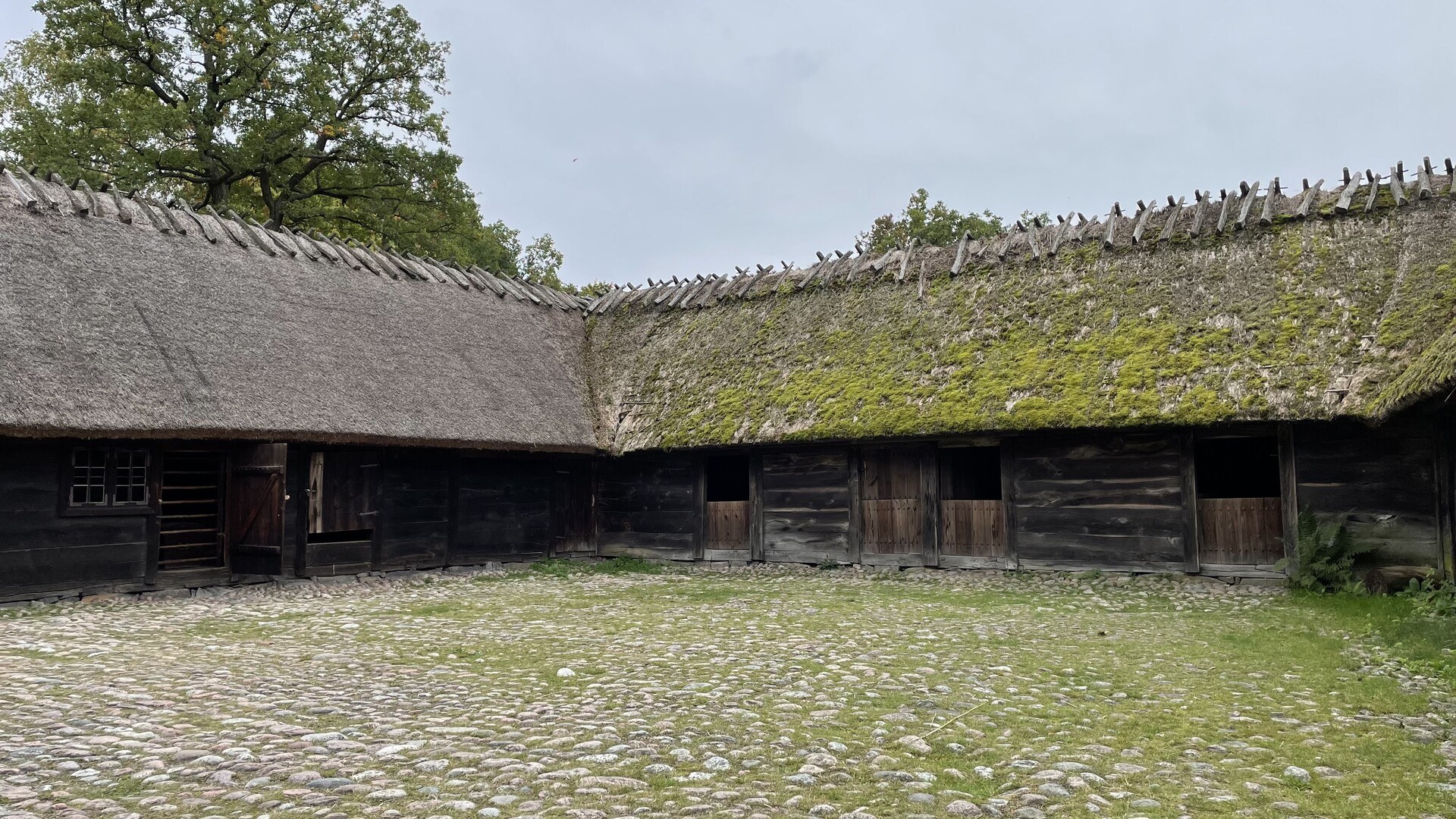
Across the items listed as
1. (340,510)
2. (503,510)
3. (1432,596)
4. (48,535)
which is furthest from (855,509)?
(48,535)

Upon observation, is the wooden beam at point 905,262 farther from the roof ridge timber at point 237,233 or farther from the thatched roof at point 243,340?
the roof ridge timber at point 237,233

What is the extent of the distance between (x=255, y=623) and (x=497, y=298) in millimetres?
12344

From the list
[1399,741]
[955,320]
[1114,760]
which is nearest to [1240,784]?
[1114,760]

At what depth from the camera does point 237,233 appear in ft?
61.6

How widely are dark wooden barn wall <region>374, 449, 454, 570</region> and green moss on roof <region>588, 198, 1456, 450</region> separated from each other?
3.42 m

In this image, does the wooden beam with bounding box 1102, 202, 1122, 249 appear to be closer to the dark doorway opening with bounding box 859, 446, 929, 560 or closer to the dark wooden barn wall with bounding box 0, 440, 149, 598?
the dark doorway opening with bounding box 859, 446, 929, 560

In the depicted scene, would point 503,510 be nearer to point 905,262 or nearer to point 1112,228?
point 905,262

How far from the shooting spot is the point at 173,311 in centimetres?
1565

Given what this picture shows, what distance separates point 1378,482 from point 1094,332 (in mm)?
4560

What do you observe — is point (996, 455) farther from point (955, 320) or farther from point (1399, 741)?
point (1399, 741)

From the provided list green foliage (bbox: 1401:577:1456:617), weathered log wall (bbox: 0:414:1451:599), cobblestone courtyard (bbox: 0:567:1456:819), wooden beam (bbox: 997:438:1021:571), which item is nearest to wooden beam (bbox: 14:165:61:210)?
weathered log wall (bbox: 0:414:1451:599)

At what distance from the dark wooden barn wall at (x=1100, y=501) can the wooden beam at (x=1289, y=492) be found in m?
1.33

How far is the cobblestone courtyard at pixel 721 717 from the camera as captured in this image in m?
4.70

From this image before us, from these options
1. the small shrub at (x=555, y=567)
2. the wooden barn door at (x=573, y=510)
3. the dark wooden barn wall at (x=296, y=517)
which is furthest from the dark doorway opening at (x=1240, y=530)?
the dark wooden barn wall at (x=296, y=517)
